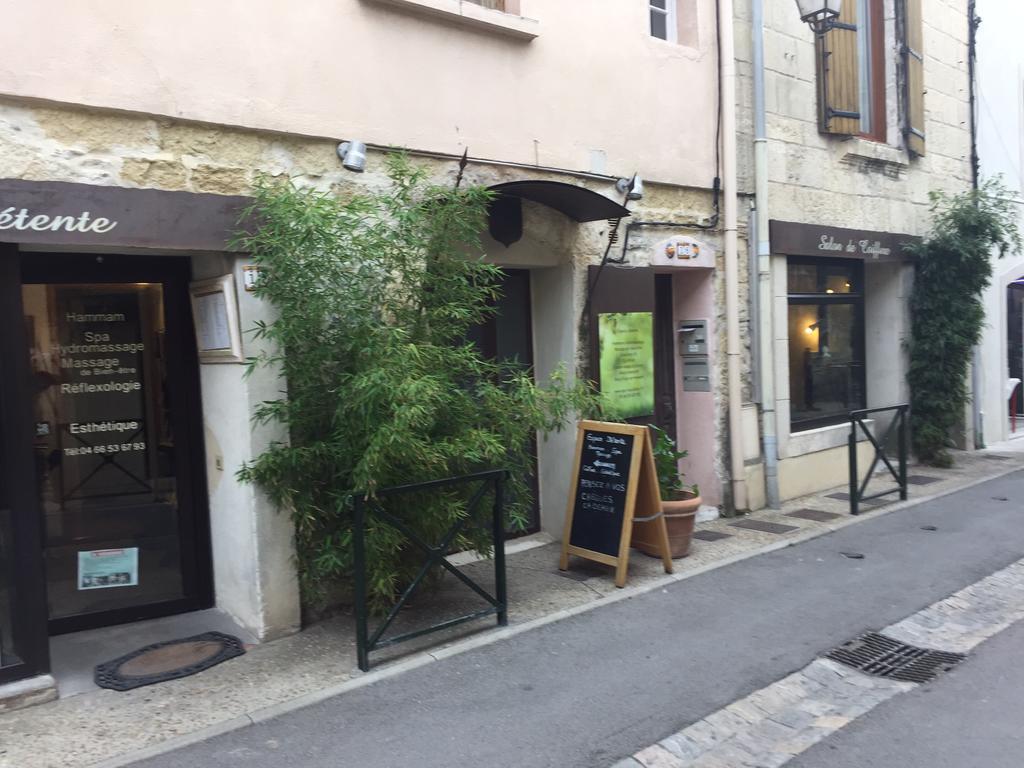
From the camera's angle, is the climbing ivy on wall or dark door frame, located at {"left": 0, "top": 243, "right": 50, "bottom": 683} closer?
dark door frame, located at {"left": 0, "top": 243, "right": 50, "bottom": 683}

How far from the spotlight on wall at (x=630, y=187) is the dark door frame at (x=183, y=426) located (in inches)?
135

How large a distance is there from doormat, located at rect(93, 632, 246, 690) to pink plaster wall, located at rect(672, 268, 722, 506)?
4516 millimetres

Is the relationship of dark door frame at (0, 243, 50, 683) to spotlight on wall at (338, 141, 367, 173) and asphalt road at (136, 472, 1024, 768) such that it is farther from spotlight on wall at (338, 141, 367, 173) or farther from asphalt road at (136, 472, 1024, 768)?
spotlight on wall at (338, 141, 367, 173)

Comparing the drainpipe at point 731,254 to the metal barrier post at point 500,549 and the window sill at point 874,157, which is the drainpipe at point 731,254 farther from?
the metal barrier post at point 500,549

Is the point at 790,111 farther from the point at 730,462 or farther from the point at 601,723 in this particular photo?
the point at 601,723

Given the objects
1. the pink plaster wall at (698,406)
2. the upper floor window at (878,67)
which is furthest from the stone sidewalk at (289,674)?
the upper floor window at (878,67)

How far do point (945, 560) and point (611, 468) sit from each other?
→ 8.98ft

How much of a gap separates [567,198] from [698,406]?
108 inches

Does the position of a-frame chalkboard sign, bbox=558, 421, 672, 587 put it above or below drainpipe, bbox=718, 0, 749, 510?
below

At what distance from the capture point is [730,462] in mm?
7711

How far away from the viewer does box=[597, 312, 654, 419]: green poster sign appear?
6707 mm

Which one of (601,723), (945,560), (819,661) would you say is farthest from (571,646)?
(945,560)

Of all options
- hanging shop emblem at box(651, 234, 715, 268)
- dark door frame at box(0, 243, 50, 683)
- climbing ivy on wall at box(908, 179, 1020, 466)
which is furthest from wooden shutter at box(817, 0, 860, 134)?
dark door frame at box(0, 243, 50, 683)

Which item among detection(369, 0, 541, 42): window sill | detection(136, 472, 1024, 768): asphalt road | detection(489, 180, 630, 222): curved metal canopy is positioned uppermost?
detection(369, 0, 541, 42): window sill
